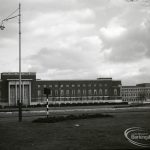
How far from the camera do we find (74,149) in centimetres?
1416

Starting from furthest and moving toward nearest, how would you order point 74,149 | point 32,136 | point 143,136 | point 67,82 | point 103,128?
1. point 67,82
2. point 103,128
3. point 32,136
4. point 143,136
5. point 74,149

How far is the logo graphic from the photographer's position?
48.6 feet

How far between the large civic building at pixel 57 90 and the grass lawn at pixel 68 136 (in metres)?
109

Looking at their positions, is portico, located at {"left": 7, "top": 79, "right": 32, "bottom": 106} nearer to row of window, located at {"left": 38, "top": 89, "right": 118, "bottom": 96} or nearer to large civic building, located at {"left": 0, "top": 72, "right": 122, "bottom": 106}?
large civic building, located at {"left": 0, "top": 72, "right": 122, "bottom": 106}

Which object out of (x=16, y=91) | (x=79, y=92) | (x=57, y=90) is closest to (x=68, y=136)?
(x=16, y=91)

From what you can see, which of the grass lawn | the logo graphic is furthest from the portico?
the logo graphic

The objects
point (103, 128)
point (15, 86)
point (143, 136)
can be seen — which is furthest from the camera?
point (15, 86)

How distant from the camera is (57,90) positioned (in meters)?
140

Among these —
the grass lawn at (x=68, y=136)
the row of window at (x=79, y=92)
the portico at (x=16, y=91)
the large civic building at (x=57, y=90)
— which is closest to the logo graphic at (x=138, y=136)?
the grass lawn at (x=68, y=136)

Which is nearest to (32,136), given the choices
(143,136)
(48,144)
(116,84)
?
(48,144)

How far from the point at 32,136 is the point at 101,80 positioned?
130m

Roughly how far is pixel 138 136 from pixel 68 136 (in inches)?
142

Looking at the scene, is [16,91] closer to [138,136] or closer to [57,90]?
[57,90]

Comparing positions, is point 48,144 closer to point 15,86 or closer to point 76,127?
point 76,127
